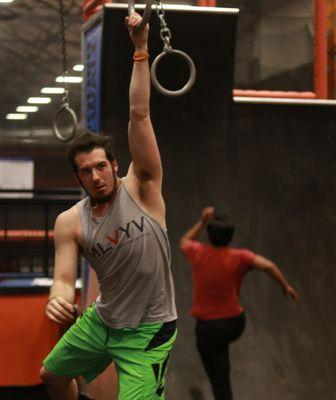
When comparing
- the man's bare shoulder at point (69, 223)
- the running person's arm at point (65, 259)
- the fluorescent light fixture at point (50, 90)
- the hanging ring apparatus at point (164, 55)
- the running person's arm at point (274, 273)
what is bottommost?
the running person's arm at point (274, 273)

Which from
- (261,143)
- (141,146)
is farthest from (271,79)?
(141,146)

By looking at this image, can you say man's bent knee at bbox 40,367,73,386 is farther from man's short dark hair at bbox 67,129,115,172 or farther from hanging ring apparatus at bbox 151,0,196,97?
hanging ring apparatus at bbox 151,0,196,97

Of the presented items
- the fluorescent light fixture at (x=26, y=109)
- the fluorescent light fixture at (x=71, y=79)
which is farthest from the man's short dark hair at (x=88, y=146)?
the fluorescent light fixture at (x=26, y=109)

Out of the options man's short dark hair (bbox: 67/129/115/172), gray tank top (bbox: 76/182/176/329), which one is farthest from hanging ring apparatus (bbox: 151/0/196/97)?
gray tank top (bbox: 76/182/176/329)

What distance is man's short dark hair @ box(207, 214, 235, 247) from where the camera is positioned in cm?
589

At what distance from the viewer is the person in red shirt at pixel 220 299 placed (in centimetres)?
584

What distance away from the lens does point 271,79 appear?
6.93 meters

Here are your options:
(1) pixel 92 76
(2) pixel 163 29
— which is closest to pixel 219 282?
(1) pixel 92 76

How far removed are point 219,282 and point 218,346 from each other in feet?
1.42

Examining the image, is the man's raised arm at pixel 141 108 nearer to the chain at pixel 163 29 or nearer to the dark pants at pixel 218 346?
the chain at pixel 163 29

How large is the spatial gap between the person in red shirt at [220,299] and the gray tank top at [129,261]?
185 cm

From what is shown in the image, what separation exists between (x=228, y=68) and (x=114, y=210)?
113 inches

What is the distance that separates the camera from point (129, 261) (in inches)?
154

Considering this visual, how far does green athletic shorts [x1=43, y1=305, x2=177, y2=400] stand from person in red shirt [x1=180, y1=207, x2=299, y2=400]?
1.71m
